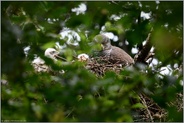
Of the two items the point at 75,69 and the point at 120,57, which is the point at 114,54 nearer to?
the point at 120,57

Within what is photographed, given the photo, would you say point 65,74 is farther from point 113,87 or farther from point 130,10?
point 130,10

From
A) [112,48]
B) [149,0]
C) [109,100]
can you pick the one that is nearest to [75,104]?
[109,100]

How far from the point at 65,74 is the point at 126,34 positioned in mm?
297

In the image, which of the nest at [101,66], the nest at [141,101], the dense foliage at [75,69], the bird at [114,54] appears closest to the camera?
the dense foliage at [75,69]

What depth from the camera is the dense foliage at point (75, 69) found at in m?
1.59

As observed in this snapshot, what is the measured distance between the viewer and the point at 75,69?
177 cm

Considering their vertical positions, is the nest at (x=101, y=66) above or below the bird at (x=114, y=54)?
below

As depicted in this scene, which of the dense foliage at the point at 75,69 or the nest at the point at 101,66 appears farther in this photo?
the nest at the point at 101,66

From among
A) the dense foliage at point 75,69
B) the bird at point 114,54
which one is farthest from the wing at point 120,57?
the dense foliage at point 75,69

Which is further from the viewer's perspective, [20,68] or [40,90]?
[40,90]

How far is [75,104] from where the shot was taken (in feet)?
5.24

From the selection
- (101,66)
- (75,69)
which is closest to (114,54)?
(101,66)

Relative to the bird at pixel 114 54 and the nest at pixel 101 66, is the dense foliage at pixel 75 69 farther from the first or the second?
the bird at pixel 114 54

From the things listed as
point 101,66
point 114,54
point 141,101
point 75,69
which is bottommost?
point 75,69
